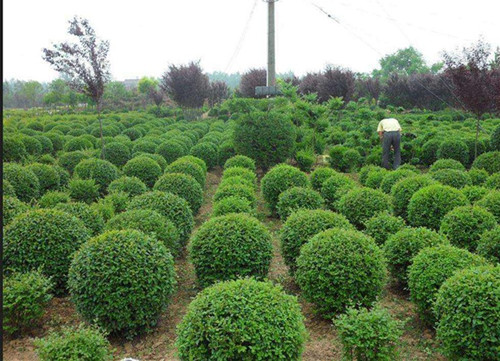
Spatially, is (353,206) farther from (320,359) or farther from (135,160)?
(135,160)

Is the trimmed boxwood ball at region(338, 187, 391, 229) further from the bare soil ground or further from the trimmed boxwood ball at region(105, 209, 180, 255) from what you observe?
the trimmed boxwood ball at region(105, 209, 180, 255)

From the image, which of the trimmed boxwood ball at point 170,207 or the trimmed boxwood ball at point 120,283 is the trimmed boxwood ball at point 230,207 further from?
the trimmed boxwood ball at point 120,283

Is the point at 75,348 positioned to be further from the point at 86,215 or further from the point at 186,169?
the point at 186,169

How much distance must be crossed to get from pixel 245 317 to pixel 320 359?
1.37 metres

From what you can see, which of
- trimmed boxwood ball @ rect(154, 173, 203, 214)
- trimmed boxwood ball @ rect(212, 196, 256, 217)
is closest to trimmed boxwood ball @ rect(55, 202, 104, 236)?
trimmed boxwood ball @ rect(212, 196, 256, 217)

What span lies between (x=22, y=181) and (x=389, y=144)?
11.4 metres

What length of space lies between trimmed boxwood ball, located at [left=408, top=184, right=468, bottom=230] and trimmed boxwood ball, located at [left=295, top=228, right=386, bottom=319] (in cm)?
299

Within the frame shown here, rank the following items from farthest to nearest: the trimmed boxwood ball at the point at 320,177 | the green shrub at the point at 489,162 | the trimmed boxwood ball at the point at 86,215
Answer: the green shrub at the point at 489,162
the trimmed boxwood ball at the point at 320,177
the trimmed boxwood ball at the point at 86,215

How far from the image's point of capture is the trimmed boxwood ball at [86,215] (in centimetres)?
717

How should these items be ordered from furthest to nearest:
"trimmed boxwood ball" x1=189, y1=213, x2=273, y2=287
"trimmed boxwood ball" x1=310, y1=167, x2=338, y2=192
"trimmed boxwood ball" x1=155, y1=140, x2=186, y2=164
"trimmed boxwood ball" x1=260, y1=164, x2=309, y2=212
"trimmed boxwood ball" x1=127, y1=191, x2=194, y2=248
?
"trimmed boxwood ball" x1=155, y1=140, x2=186, y2=164 < "trimmed boxwood ball" x1=310, y1=167, x2=338, y2=192 < "trimmed boxwood ball" x1=260, y1=164, x2=309, y2=212 < "trimmed boxwood ball" x1=127, y1=191, x2=194, y2=248 < "trimmed boxwood ball" x1=189, y1=213, x2=273, y2=287

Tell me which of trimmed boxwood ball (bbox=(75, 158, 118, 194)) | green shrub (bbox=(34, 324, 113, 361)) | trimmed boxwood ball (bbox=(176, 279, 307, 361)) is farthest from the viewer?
trimmed boxwood ball (bbox=(75, 158, 118, 194))

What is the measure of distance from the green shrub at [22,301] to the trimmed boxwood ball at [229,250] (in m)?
1.94

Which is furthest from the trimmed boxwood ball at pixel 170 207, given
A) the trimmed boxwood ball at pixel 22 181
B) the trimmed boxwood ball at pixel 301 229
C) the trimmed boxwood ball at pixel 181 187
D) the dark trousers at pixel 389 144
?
the dark trousers at pixel 389 144

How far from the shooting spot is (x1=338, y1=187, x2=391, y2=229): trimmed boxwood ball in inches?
329
